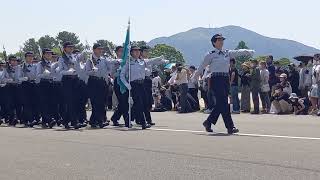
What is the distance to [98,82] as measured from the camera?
1570cm

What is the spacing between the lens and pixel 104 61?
1579cm

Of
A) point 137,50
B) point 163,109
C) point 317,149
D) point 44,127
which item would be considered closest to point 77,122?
point 44,127

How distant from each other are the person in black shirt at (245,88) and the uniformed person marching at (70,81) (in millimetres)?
7542

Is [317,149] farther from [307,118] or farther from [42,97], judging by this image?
[42,97]

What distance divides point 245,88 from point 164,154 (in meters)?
12.3

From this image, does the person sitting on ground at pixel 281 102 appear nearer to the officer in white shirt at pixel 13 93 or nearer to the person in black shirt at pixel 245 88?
the person in black shirt at pixel 245 88

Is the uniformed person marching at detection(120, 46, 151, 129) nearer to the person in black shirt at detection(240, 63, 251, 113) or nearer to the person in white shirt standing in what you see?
the person in white shirt standing

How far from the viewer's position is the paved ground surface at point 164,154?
8.20 metres

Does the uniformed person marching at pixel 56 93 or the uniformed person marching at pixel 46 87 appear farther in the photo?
the uniformed person marching at pixel 46 87

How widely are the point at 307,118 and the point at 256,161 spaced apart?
9372mm

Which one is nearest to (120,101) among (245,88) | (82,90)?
(82,90)

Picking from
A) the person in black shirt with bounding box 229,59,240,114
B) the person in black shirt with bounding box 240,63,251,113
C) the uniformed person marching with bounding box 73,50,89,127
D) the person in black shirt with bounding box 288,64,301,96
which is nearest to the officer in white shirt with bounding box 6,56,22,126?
the uniformed person marching with bounding box 73,50,89,127

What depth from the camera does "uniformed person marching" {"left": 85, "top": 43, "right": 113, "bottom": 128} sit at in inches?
613

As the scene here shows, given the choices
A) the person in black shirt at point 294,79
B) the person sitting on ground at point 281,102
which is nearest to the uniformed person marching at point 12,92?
the person sitting on ground at point 281,102
